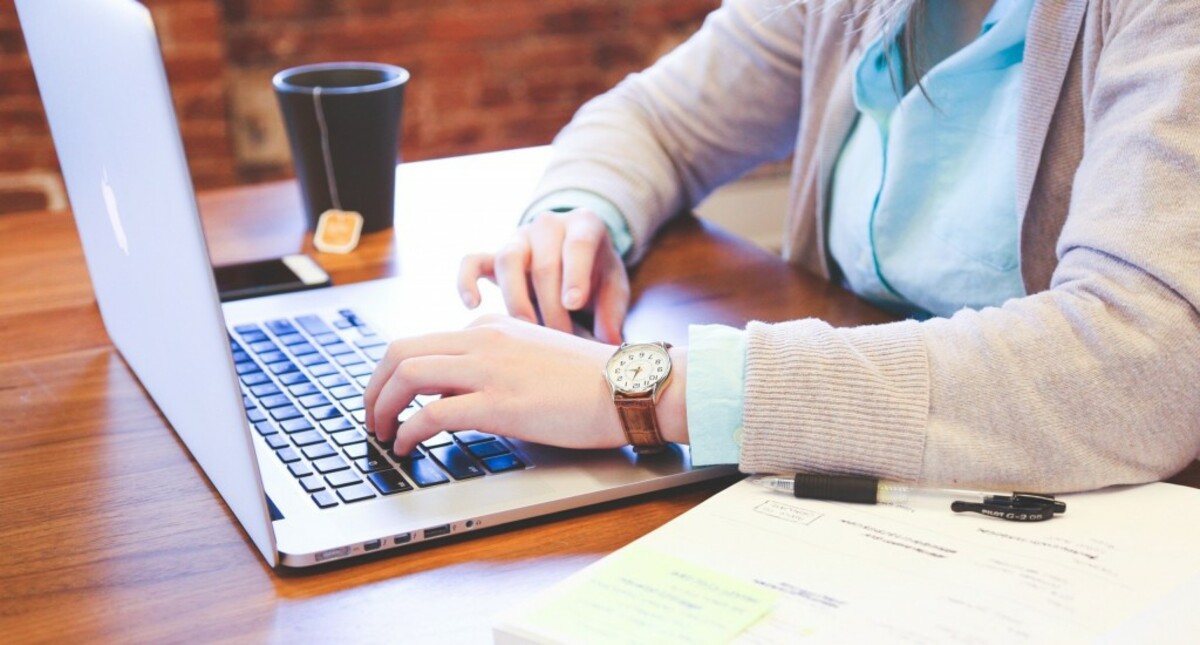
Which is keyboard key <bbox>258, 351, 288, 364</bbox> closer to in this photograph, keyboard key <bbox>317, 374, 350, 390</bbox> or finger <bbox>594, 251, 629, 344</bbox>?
keyboard key <bbox>317, 374, 350, 390</bbox>

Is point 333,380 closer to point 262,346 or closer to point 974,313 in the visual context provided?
point 262,346

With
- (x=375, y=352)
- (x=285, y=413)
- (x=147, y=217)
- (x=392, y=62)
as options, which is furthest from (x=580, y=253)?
(x=392, y=62)

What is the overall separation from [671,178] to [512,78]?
138 centimetres

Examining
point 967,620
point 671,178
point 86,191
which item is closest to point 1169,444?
point 967,620

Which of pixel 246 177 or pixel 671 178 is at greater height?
pixel 671 178

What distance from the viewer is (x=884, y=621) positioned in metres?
0.56

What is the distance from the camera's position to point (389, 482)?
2.33 feet

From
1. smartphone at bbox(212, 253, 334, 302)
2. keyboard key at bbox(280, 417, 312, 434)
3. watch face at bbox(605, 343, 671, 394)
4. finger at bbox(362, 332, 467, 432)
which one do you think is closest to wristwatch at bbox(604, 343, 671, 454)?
watch face at bbox(605, 343, 671, 394)

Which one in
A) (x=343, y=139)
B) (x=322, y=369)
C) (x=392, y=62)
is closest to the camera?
(x=322, y=369)

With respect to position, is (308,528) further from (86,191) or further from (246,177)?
(246,177)

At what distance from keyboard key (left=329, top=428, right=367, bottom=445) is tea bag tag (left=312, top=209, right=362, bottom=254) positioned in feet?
1.36

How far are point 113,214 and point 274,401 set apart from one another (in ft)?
0.54

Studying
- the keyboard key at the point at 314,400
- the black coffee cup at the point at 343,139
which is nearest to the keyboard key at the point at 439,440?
the keyboard key at the point at 314,400

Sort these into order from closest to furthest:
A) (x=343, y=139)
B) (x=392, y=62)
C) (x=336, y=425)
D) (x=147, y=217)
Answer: (x=147, y=217) < (x=336, y=425) < (x=343, y=139) < (x=392, y=62)
